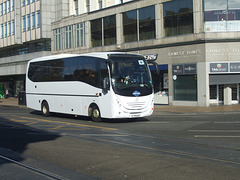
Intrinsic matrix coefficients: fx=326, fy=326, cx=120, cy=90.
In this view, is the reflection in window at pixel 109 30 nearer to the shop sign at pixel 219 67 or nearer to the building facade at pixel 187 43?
the building facade at pixel 187 43

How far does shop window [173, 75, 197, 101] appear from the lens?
25938 mm

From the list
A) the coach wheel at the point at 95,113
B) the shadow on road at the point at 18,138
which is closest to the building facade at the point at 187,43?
the coach wheel at the point at 95,113

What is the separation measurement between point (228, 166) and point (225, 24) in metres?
20.2

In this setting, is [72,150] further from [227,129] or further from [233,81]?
[233,81]

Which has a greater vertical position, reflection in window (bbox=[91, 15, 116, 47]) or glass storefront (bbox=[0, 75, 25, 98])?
reflection in window (bbox=[91, 15, 116, 47])

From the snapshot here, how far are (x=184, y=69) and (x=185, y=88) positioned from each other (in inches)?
60.8

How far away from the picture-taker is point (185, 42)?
26.0m

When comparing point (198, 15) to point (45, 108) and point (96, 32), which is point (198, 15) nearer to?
point (96, 32)

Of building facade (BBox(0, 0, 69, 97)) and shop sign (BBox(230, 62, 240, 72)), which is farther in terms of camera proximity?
building facade (BBox(0, 0, 69, 97))

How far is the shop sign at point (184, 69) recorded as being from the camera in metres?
25.8

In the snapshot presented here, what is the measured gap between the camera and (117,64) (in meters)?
15.3

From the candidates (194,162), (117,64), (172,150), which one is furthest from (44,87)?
(194,162)

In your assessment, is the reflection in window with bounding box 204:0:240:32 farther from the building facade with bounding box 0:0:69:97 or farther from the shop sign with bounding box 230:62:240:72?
the building facade with bounding box 0:0:69:97

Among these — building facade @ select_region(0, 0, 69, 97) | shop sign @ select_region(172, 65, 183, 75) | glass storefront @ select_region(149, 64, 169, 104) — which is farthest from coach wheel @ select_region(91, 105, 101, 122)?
building facade @ select_region(0, 0, 69, 97)
